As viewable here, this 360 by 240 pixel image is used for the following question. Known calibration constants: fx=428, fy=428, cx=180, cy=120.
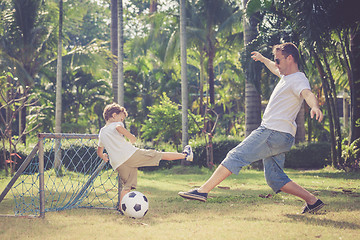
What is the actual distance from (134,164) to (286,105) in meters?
2.11

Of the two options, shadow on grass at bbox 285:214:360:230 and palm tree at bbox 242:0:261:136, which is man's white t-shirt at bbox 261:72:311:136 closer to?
shadow on grass at bbox 285:214:360:230

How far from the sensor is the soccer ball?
5.29 meters

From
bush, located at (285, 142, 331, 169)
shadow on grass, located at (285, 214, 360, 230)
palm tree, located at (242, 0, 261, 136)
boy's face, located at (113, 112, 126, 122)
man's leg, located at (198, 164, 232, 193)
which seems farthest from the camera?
bush, located at (285, 142, 331, 169)

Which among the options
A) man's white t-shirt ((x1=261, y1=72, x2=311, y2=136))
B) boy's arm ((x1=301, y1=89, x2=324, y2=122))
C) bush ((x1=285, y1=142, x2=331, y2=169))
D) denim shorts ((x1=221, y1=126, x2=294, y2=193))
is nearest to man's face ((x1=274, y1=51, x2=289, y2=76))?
man's white t-shirt ((x1=261, y1=72, x2=311, y2=136))

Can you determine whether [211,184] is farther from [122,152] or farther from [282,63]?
[282,63]

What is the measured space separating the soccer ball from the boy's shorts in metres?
0.33

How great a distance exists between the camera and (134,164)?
5688 mm

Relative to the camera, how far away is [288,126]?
504 cm

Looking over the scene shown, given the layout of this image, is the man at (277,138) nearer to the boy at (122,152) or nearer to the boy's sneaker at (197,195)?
the boy's sneaker at (197,195)

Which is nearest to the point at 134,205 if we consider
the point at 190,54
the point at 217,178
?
the point at 217,178

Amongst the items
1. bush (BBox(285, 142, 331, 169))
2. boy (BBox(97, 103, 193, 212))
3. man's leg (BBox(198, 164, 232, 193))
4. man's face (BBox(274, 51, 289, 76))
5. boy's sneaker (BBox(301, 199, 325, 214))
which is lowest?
bush (BBox(285, 142, 331, 169))

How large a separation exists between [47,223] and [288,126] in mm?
3093

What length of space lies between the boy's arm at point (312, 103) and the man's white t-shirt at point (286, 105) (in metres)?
0.15

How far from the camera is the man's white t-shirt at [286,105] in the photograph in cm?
502
